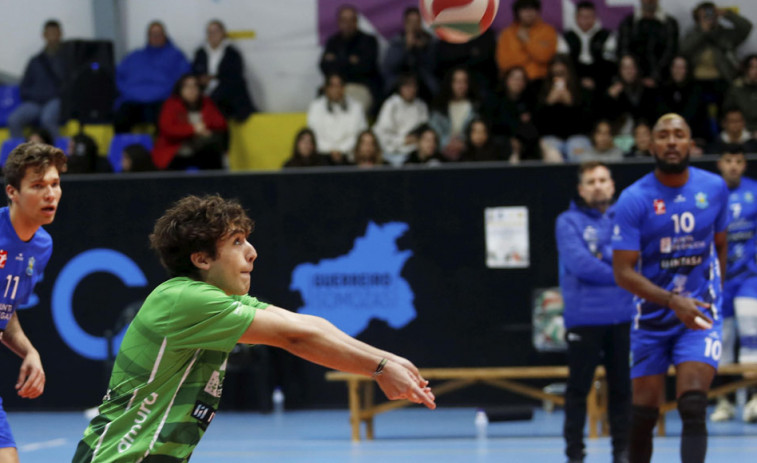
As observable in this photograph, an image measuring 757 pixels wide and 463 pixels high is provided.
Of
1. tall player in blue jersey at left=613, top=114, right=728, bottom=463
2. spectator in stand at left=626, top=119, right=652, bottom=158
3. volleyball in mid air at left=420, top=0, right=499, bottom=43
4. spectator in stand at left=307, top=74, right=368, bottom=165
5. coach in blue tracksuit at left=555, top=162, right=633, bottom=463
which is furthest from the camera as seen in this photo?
spectator in stand at left=307, top=74, right=368, bottom=165

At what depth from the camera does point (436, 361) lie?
448 inches

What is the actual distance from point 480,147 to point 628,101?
221cm

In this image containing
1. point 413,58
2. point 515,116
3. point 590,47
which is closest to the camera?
point 515,116

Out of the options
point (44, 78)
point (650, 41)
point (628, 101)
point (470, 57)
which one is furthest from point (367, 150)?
point (44, 78)

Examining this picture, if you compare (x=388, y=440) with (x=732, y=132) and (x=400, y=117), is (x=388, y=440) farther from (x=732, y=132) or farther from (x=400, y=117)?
(x=732, y=132)

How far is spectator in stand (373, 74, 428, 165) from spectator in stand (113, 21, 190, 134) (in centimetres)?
329

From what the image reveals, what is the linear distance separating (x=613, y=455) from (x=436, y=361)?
11.1ft

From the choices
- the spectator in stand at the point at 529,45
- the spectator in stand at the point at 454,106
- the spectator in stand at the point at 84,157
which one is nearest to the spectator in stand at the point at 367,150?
the spectator in stand at the point at 454,106

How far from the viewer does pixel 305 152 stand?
1275 cm

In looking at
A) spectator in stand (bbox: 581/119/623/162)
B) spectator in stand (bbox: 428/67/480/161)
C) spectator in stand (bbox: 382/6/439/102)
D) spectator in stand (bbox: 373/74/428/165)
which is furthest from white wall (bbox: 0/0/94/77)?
spectator in stand (bbox: 581/119/623/162)

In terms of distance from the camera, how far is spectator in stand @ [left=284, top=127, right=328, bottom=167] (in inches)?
500

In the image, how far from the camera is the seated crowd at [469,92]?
12812mm

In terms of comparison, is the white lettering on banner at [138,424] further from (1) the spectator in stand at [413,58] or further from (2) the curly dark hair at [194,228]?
(1) the spectator in stand at [413,58]

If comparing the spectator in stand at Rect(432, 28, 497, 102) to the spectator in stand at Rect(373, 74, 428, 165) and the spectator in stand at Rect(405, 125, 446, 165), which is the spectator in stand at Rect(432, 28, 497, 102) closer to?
the spectator in stand at Rect(373, 74, 428, 165)
